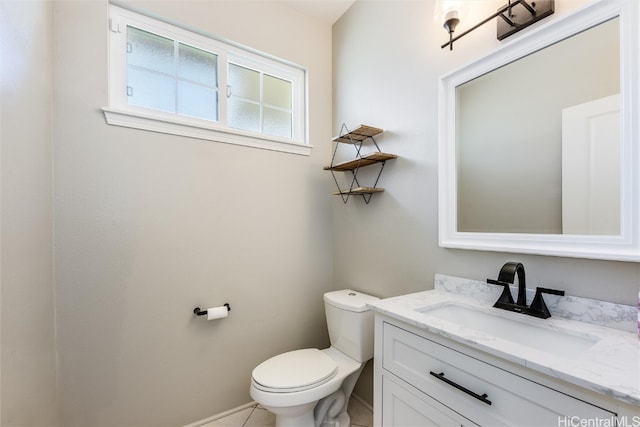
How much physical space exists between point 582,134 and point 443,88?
600 mm

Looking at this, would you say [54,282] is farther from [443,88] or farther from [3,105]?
[443,88]

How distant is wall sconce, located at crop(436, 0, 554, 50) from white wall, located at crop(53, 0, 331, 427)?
3.49ft

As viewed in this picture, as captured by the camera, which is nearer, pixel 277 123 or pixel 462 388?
pixel 462 388

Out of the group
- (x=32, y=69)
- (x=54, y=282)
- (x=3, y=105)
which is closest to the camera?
(x=3, y=105)

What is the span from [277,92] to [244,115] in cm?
34

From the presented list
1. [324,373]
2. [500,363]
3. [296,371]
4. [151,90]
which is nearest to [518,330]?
[500,363]

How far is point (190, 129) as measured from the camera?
5.32ft

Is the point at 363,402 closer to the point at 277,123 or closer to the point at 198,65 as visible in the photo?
the point at 277,123

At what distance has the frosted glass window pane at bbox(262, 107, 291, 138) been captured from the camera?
1.99 metres

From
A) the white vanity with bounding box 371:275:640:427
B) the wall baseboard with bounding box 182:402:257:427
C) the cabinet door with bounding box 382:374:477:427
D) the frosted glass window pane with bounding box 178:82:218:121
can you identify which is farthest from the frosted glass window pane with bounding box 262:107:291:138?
the wall baseboard with bounding box 182:402:257:427

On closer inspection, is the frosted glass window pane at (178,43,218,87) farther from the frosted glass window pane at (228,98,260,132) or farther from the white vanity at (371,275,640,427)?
the white vanity at (371,275,640,427)

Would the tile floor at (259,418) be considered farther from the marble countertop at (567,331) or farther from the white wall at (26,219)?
the marble countertop at (567,331)

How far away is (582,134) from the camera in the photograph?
0.96 metres

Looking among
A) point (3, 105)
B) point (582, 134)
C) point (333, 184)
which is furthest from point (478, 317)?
point (3, 105)
